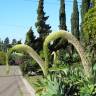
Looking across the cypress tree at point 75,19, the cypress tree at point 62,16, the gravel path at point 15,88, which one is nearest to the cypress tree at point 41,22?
the cypress tree at point 62,16

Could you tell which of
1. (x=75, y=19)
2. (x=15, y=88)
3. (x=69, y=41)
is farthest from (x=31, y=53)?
(x=75, y=19)

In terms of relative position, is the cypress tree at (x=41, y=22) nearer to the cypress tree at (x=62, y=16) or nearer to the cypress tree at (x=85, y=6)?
the cypress tree at (x=62, y=16)

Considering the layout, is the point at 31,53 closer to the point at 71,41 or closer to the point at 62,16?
the point at 71,41

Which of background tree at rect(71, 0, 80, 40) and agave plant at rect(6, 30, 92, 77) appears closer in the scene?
agave plant at rect(6, 30, 92, 77)

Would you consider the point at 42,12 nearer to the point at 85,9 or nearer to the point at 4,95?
the point at 85,9

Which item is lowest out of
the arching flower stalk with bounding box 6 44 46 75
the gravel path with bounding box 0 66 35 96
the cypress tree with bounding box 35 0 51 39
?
the gravel path with bounding box 0 66 35 96

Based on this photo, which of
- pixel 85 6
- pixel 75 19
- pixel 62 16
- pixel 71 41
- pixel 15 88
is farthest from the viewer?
pixel 62 16

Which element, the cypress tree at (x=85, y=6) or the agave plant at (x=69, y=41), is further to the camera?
the cypress tree at (x=85, y=6)

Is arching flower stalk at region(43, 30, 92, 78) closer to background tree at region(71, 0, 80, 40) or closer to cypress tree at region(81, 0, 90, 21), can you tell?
cypress tree at region(81, 0, 90, 21)

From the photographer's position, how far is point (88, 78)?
7.75 meters

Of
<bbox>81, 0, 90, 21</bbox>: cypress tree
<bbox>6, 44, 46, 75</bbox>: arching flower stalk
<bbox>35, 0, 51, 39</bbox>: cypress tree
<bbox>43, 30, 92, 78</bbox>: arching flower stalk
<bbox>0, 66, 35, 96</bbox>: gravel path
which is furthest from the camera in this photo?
<bbox>35, 0, 51, 39</bbox>: cypress tree

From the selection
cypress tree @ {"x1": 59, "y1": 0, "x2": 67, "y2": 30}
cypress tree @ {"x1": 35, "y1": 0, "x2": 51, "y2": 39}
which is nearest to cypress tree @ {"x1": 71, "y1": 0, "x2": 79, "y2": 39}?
cypress tree @ {"x1": 59, "y1": 0, "x2": 67, "y2": 30}

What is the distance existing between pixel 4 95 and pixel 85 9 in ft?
79.1

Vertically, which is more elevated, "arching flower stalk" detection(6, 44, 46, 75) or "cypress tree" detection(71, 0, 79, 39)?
"cypress tree" detection(71, 0, 79, 39)
